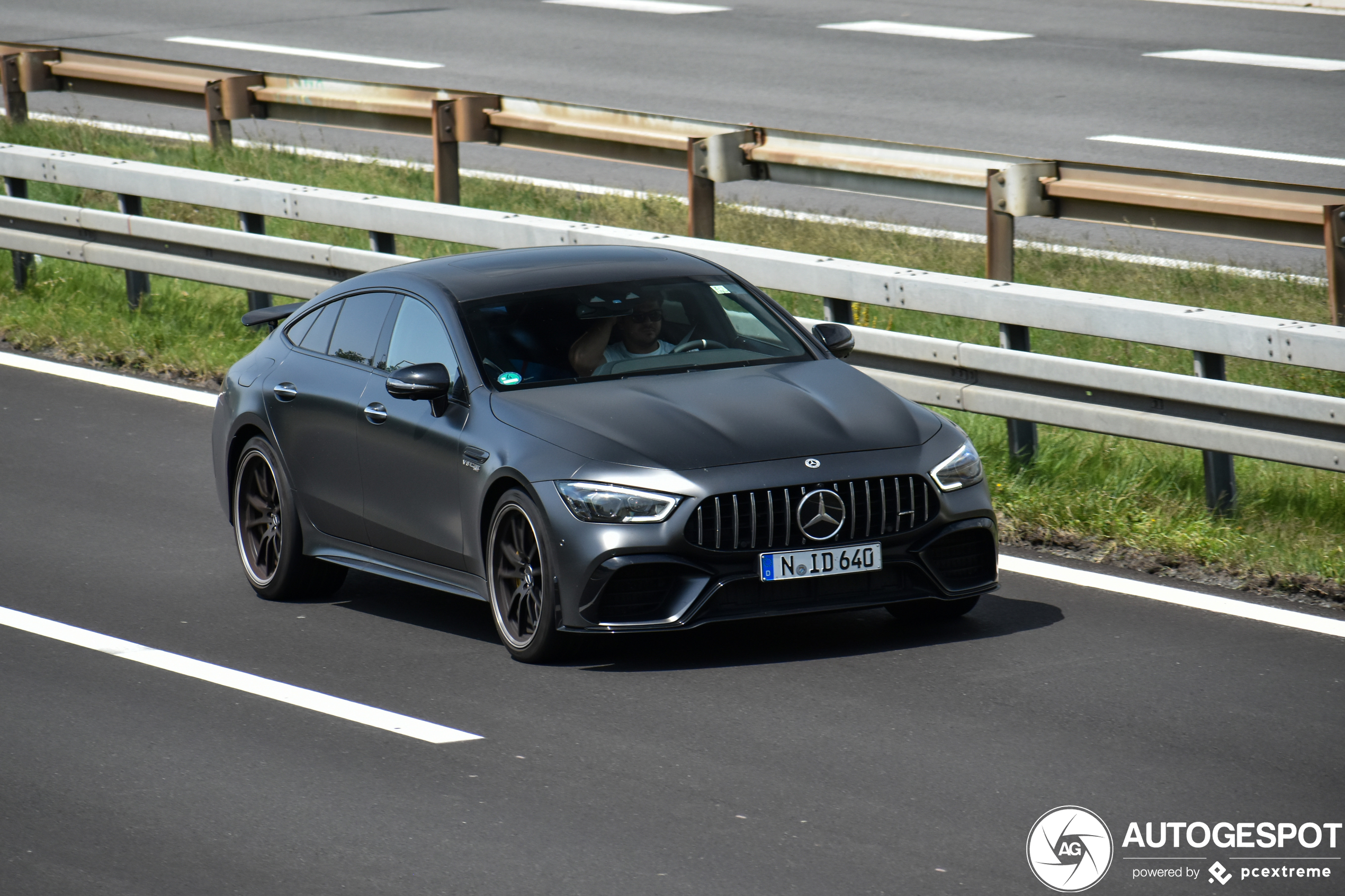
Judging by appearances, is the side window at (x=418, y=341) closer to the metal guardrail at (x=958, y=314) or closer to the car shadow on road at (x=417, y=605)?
the car shadow on road at (x=417, y=605)

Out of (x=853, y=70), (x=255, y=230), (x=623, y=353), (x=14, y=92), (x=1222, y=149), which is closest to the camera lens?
(x=623, y=353)

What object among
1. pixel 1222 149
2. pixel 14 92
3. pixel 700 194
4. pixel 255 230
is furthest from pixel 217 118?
pixel 1222 149

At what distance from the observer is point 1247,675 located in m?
7.72

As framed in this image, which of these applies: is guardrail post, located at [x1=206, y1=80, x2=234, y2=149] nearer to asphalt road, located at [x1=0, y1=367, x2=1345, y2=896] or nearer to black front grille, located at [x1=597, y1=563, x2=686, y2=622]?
asphalt road, located at [x1=0, y1=367, x2=1345, y2=896]

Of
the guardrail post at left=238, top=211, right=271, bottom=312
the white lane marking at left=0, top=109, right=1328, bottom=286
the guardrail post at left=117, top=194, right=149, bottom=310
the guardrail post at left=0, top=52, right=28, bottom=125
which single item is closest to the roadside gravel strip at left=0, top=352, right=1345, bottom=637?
the white lane marking at left=0, top=109, right=1328, bottom=286

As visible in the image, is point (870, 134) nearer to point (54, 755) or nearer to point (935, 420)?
point (935, 420)

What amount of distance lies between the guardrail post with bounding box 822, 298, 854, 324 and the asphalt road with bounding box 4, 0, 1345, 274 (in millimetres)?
5134

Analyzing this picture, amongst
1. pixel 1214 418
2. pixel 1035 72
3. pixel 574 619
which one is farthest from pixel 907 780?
pixel 1035 72

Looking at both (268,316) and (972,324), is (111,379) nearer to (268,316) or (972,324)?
(268,316)

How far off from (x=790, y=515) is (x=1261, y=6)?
20887 millimetres

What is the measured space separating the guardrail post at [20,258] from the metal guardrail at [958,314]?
1696 millimetres

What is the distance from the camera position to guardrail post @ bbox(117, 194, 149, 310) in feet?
48.7

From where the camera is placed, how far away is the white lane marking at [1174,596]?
8375 mm

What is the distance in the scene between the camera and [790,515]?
25.8ft
